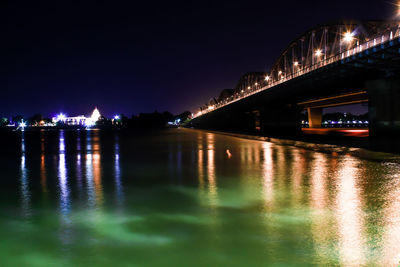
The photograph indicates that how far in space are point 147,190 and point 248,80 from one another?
147 meters

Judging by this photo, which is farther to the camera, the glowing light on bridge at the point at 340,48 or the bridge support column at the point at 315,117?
the bridge support column at the point at 315,117

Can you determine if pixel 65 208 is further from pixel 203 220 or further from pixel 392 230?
pixel 392 230

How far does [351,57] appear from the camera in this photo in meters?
46.2

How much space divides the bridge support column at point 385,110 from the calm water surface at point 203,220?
3465 centimetres

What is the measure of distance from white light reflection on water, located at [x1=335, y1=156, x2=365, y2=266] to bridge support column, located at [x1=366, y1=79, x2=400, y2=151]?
36545 mm

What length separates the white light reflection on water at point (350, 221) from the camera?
20.9 ft

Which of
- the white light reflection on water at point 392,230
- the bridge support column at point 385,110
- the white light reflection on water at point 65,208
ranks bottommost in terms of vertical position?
the white light reflection on water at point 392,230

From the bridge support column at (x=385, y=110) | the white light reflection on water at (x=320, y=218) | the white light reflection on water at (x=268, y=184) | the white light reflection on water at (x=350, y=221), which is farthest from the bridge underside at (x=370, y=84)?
the white light reflection on water at (x=350, y=221)

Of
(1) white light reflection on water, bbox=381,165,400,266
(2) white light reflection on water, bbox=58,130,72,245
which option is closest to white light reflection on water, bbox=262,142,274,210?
(1) white light reflection on water, bbox=381,165,400,266

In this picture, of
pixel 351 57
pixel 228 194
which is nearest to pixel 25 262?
pixel 228 194

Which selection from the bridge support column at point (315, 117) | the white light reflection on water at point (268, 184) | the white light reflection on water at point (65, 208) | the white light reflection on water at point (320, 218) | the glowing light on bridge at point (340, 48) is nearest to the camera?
the white light reflection on water at point (320, 218)

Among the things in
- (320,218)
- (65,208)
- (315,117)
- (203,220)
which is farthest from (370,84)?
(315,117)

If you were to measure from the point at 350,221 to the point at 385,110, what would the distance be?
43.3 meters

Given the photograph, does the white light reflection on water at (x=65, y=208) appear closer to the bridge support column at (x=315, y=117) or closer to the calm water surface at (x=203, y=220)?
the calm water surface at (x=203, y=220)
